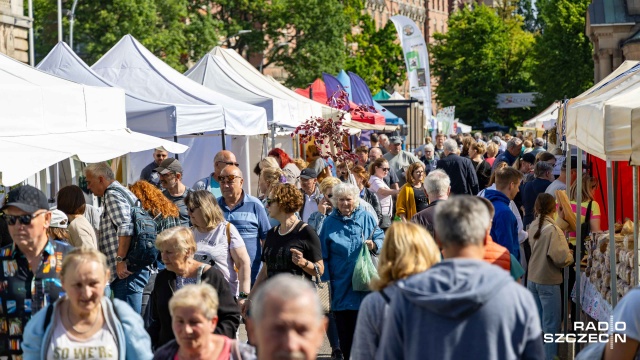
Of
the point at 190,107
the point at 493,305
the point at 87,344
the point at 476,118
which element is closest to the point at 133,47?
the point at 190,107

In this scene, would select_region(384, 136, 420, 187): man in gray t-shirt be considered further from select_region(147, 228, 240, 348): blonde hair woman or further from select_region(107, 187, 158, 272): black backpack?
select_region(147, 228, 240, 348): blonde hair woman

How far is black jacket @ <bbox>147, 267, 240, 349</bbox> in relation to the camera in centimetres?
609

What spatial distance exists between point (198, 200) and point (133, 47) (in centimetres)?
844

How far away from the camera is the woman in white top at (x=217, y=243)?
792 cm

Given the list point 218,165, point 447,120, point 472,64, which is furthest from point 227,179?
point 472,64

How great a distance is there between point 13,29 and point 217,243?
28.0m

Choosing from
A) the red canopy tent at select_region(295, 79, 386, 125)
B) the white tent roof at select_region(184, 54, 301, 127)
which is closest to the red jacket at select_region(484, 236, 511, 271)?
the white tent roof at select_region(184, 54, 301, 127)

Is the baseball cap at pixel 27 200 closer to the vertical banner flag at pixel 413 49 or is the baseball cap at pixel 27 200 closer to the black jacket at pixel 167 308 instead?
the black jacket at pixel 167 308

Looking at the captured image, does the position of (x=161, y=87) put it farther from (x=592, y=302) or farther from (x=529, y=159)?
(x=592, y=302)

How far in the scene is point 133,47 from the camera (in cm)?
1600

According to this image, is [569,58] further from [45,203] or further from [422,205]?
[45,203]

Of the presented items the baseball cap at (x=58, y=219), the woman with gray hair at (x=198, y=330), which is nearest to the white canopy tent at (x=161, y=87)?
the baseball cap at (x=58, y=219)

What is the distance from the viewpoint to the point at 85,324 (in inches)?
198

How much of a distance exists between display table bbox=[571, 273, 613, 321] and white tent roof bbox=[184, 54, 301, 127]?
25.0ft
